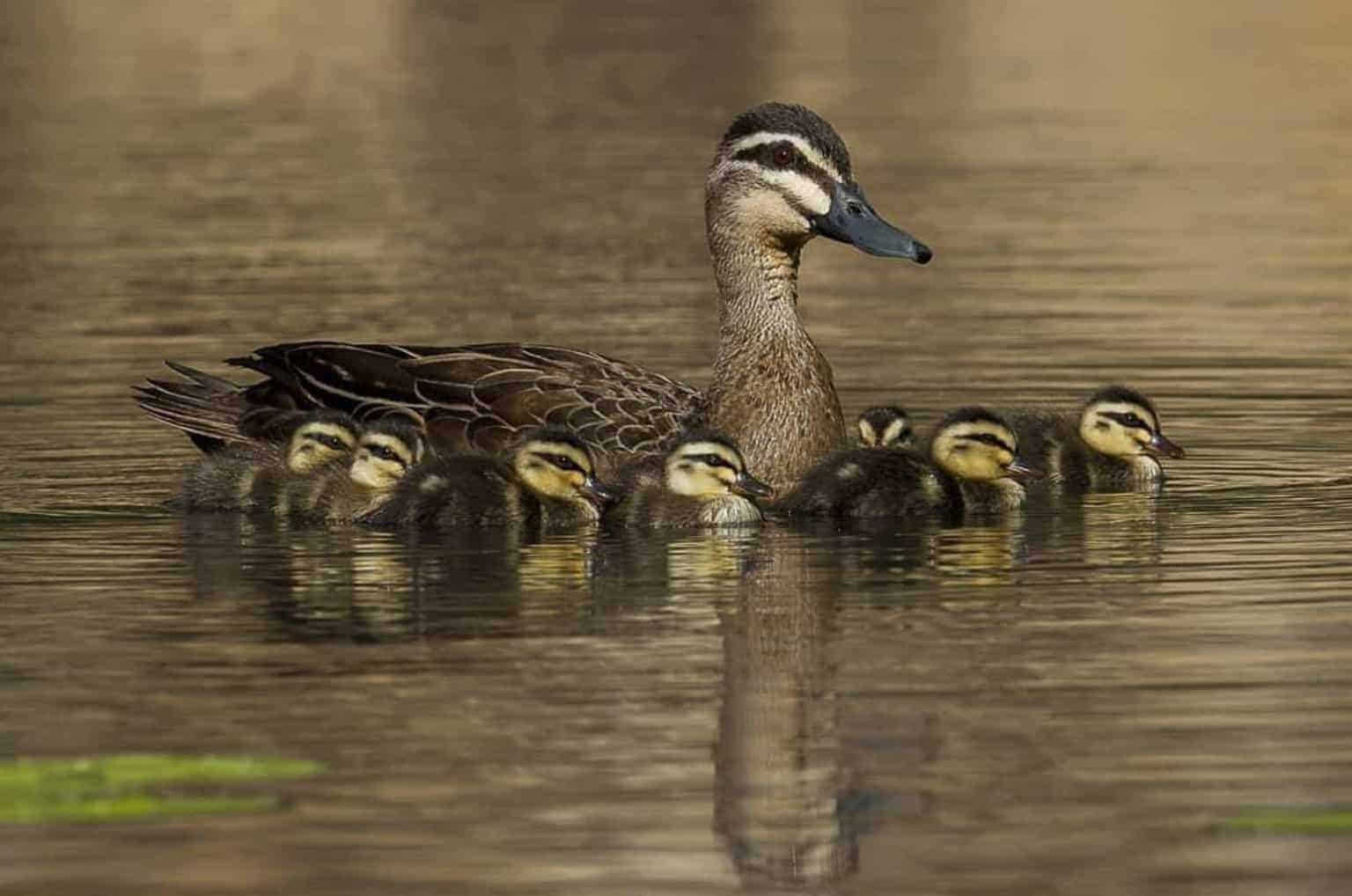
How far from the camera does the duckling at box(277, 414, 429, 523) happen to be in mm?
12914

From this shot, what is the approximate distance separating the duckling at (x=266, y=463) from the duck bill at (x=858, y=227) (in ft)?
6.78

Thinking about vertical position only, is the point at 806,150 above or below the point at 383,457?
above

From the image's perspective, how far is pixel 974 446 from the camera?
13.3m

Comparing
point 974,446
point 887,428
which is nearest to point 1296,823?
point 974,446

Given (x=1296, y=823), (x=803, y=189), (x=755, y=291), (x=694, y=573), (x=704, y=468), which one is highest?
(x=803, y=189)

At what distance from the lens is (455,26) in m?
46.7

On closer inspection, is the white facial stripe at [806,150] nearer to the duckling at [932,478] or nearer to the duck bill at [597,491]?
the duckling at [932,478]

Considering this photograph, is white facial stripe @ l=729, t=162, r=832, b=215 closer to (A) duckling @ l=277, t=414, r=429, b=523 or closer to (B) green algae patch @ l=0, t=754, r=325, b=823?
(A) duckling @ l=277, t=414, r=429, b=523

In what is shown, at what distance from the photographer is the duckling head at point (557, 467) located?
41.7 feet

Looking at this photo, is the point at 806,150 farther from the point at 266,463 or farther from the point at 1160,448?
the point at 266,463

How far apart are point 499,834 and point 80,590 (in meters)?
3.83

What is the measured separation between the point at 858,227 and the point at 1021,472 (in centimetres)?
119

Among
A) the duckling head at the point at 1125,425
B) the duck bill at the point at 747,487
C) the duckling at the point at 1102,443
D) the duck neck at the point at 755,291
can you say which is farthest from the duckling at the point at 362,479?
the duckling head at the point at 1125,425

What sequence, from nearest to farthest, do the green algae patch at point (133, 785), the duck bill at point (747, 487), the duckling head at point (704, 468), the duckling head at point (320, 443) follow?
the green algae patch at point (133, 785), the duckling head at point (704, 468), the duck bill at point (747, 487), the duckling head at point (320, 443)
